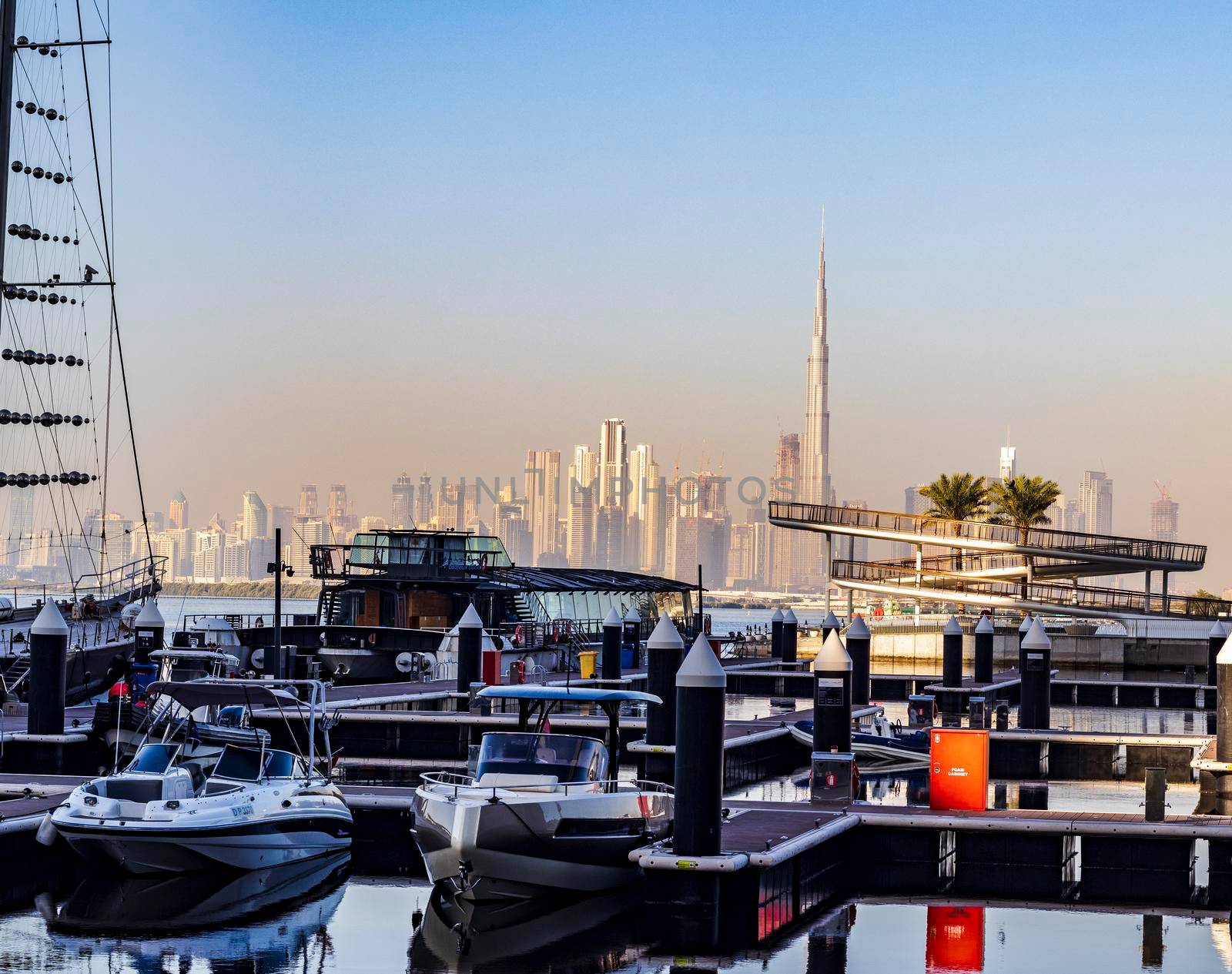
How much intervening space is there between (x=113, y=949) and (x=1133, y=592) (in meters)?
67.1

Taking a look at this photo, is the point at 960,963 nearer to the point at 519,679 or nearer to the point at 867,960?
the point at 867,960

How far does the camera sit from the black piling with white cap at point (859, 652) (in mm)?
39062

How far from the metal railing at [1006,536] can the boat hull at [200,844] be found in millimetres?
56948

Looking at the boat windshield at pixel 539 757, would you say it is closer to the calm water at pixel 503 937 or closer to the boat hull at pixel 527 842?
the boat hull at pixel 527 842

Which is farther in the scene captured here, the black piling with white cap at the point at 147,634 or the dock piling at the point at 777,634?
the dock piling at the point at 777,634

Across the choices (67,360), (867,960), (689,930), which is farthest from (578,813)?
(67,360)

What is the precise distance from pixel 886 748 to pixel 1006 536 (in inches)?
1759

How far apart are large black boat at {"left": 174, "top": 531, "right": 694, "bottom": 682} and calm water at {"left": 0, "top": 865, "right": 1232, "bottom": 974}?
76.9 ft

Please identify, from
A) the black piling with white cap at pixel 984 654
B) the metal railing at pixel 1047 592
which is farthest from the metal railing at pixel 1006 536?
the black piling with white cap at pixel 984 654

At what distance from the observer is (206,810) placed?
70.0 feet

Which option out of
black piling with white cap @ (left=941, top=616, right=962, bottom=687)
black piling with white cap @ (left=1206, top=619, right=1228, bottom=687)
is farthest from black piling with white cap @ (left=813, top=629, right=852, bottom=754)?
black piling with white cap @ (left=1206, top=619, right=1228, bottom=687)

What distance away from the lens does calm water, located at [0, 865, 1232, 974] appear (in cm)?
1781

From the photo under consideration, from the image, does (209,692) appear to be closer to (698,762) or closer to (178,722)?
(178,722)

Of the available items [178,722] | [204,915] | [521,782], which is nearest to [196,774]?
[178,722]
